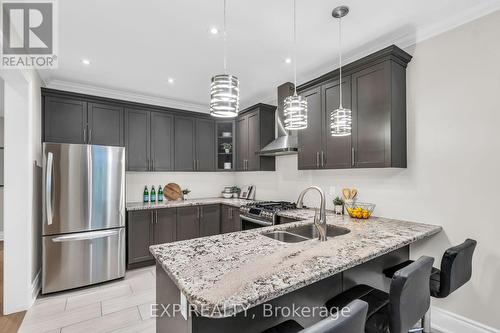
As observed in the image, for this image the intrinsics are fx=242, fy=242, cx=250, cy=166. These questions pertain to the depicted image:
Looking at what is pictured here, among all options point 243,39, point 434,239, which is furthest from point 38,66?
point 434,239

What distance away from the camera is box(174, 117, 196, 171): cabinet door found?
4426 mm

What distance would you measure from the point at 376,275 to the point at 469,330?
986 mm

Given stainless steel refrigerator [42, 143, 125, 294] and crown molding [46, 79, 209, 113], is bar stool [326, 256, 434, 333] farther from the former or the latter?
crown molding [46, 79, 209, 113]

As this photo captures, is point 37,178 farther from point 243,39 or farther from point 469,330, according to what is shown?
point 469,330

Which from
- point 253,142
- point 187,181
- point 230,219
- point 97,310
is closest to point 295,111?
point 253,142

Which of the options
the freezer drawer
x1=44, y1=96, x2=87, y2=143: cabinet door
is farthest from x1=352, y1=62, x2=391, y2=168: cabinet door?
x1=44, y1=96, x2=87, y2=143: cabinet door

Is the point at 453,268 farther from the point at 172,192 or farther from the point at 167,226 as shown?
the point at 172,192

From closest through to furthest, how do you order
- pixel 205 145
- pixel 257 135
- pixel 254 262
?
pixel 254 262 < pixel 257 135 < pixel 205 145

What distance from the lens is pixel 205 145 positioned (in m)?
4.73

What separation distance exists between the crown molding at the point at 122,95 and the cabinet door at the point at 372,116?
3.17 metres

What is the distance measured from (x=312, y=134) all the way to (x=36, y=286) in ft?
12.8

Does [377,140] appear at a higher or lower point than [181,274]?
higher

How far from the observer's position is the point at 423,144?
8.00ft

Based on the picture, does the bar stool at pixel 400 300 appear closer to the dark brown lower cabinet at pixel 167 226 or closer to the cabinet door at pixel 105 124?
the dark brown lower cabinet at pixel 167 226
